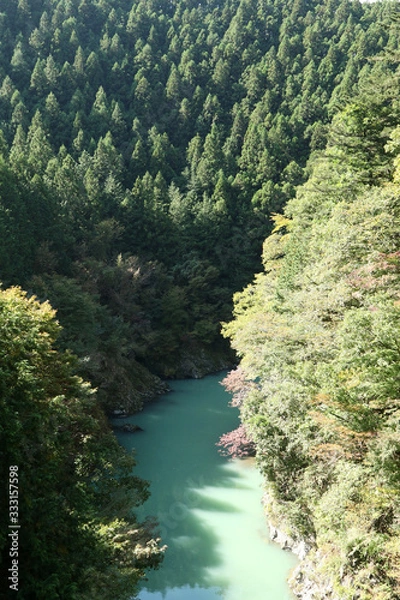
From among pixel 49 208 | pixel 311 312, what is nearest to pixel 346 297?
pixel 311 312

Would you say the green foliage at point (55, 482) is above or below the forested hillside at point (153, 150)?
below

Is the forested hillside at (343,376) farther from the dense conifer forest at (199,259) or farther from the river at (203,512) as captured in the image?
the river at (203,512)

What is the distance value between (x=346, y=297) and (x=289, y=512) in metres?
5.82

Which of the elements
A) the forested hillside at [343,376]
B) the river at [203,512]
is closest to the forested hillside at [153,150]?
the river at [203,512]

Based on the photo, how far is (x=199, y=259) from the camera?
37562 mm

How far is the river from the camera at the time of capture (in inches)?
476

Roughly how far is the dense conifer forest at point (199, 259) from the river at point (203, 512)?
1.23m

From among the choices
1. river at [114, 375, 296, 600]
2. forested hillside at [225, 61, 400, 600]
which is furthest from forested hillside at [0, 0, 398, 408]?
forested hillside at [225, 61, 400, 600]

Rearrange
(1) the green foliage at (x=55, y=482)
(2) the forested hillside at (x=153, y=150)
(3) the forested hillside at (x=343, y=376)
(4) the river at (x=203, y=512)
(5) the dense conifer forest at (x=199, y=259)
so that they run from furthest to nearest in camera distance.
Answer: (2) the forested hillside at (x=153, y=150) → (4) the river at (x=203, y=512) → (5) the dense conifer forest at (x=199, y=259) → (3) the forested hillside at (x=343, y=376) → (1) the green foliage at (x=55, y=482)

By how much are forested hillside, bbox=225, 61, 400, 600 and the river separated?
1.00 m

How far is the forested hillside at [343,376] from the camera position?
25.5ft

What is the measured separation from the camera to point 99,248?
105 ft

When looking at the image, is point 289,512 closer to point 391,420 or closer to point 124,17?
point 391,420

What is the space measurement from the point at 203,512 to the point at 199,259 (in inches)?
962
